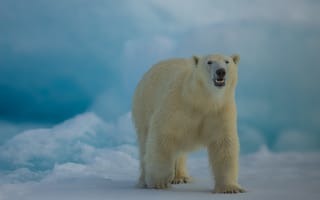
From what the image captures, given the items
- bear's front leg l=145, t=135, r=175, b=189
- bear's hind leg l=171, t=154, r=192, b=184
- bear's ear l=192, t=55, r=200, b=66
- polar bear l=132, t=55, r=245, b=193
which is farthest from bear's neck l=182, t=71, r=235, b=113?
bear's hind leg l=171, t=154, r=192, b=184

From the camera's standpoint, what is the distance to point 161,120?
6.08m

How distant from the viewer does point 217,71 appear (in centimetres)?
557

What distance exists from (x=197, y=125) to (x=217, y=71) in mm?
707

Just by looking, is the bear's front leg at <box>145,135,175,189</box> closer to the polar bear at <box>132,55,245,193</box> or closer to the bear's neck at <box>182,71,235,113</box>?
the polar bear at <box>132,55,245,193</box>

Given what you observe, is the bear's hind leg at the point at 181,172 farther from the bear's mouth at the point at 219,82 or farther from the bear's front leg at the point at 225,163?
the bear's mouth at the point at 219,82

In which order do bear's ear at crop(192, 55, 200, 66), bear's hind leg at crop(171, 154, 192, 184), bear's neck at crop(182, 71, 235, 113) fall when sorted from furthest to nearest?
bear's hind leg at crop(171, 154, 192, 184) → bear's ear at crop(192, 55, 200, 66) → bear's neck at crop(182, 71, 235, 113)

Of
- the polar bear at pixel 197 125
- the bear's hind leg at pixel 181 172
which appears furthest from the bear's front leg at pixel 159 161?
the bear's hind leg at pixel 181 172

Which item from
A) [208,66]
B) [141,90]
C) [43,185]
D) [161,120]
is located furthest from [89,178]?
[208,66]

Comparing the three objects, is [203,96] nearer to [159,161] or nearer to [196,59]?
[196,59]

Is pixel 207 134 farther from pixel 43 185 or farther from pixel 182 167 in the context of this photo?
pixel 43 185

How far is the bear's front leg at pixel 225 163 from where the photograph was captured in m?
6.02

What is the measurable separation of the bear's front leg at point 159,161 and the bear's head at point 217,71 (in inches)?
30.2

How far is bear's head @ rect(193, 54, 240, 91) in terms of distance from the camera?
5602mm

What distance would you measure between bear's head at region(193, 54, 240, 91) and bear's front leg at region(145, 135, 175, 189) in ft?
2.52
